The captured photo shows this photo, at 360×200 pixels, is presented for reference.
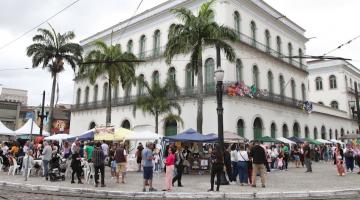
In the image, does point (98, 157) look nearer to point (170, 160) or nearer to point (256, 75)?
point (170, 160)

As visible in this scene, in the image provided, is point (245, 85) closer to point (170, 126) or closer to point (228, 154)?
point (170, 126)

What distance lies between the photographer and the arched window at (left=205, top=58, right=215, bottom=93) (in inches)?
1054

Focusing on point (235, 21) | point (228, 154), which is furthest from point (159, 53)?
point (228, 154)

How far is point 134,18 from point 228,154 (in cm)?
2472

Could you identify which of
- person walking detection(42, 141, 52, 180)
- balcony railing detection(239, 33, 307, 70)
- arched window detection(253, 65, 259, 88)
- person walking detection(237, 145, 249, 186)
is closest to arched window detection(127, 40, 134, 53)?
balcony railing detection(239, 33, 307, 70)

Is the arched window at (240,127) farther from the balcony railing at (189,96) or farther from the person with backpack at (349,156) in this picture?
the person with backpack at (349,156)

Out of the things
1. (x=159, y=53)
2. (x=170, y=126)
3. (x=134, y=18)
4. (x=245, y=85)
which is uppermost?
(x=134, y=18)

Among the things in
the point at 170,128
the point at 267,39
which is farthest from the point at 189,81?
the point at 267,39

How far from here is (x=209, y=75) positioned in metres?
27.6

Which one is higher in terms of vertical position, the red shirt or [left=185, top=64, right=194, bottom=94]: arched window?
[left=185, top=64, right=194, bottom=94]: arched window

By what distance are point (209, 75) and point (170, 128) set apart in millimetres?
6027

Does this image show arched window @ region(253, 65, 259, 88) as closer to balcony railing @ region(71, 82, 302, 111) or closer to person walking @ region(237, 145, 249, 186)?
balcony railing @ region(71, 82, 302, 111)

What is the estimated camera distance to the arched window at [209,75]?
26.8m

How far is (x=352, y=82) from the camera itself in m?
54.2
